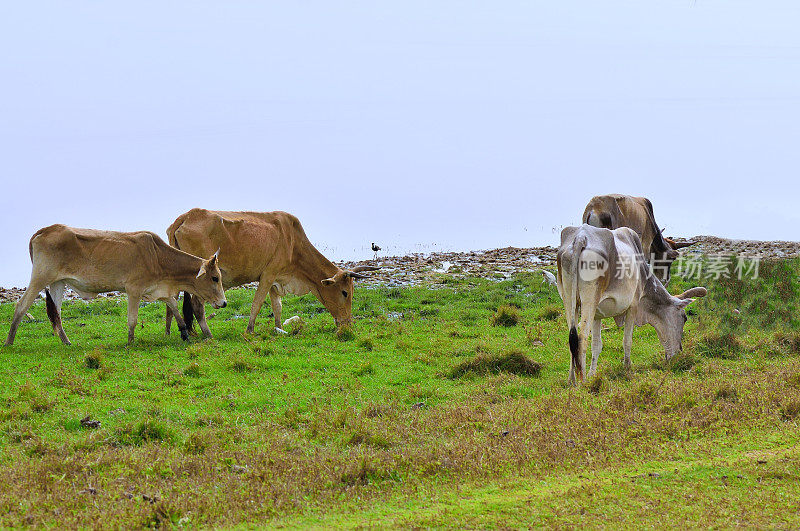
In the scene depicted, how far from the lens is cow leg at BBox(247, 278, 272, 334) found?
16.6 metres

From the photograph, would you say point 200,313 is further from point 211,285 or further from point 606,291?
point 606,291

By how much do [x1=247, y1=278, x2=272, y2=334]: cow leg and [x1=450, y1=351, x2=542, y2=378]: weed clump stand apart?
5.42 m

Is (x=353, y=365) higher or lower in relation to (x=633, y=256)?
lower

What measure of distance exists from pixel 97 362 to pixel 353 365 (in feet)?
13.5

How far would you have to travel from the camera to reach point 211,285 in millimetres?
15906

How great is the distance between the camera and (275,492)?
728 cm

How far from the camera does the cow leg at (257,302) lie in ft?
54.3

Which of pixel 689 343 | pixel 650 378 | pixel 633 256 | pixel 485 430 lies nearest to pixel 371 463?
pixel 485 430

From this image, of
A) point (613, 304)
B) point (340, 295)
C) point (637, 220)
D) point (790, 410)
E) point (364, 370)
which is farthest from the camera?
point (637, 220)

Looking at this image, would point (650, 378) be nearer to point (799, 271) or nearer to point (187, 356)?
point (187, 356)

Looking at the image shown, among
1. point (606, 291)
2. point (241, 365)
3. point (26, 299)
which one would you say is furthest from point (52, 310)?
point (606, 291)

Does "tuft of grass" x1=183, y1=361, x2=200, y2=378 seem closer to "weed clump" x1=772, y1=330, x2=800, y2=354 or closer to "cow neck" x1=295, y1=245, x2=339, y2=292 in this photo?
"cow neck" x1=295, y1=245, x2=339, y2=292

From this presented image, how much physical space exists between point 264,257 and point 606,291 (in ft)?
26.3

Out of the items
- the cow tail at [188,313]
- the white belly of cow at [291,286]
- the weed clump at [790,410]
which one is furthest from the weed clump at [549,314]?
the weed clump at [790,410]
